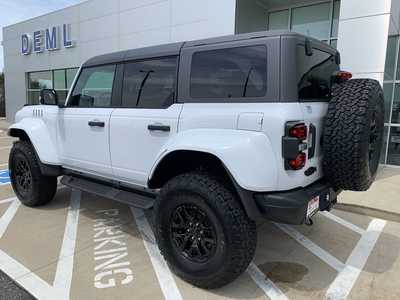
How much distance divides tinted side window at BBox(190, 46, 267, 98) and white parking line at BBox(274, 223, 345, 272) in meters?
1.94

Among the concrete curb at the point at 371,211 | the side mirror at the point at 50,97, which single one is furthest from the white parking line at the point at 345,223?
the side mirror at the point at 50,97

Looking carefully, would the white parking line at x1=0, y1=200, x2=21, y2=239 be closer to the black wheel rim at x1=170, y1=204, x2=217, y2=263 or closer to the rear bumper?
the black wheel rim at x1=170, y1=204, x2=217, y2=263

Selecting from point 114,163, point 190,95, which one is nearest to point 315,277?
point 190,95

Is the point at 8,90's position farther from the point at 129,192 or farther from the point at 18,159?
the point at 129,192

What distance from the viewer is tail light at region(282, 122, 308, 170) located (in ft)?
7.75

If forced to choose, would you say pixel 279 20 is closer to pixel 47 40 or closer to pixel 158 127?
pixel 158 127

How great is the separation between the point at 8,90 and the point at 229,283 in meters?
20.8

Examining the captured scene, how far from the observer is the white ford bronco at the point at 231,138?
2.45 m

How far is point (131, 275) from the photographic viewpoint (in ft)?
9.91

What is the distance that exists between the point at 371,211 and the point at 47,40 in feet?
53.0

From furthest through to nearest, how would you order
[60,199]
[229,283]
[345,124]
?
[60,199], [229,283], [345,124]

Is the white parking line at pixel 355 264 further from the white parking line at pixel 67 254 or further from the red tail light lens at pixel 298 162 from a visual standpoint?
the white parking line at pixel 67 254

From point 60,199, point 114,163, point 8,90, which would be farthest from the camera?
point 8,90

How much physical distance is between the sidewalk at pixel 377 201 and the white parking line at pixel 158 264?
2929 millimetres
